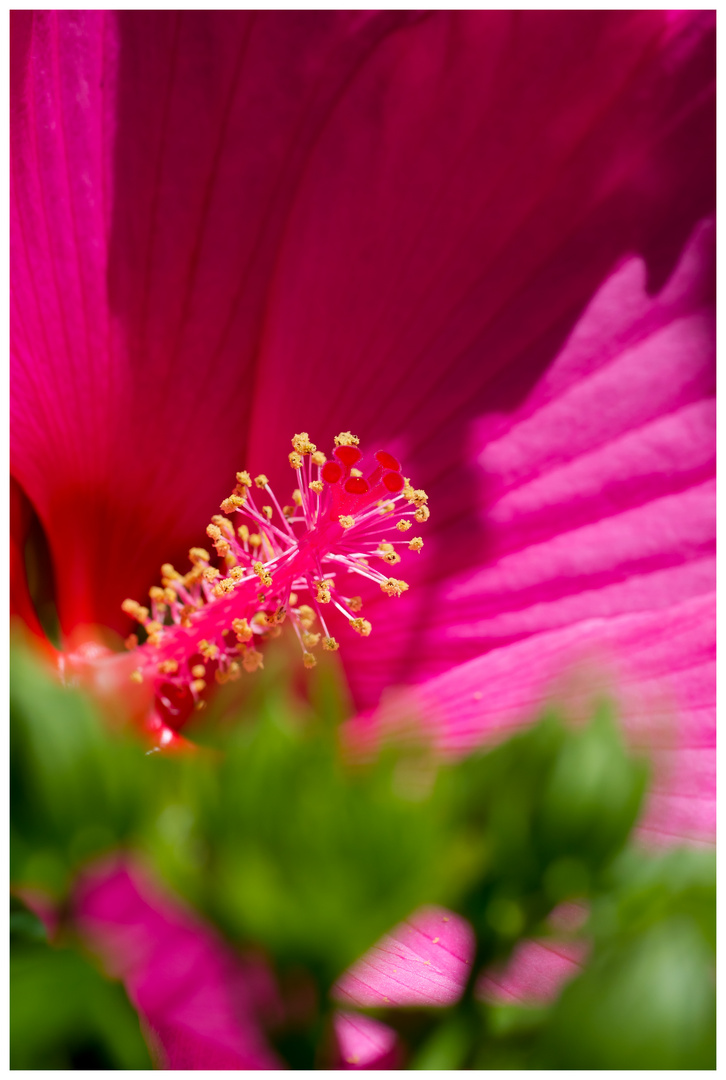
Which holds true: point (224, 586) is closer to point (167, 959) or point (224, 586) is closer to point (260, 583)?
point (260, 583)

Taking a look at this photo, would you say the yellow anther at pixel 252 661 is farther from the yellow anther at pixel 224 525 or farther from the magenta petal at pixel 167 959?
the magenta petal at pixel 167 959

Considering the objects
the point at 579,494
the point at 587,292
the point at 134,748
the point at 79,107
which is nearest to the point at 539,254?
the point at 587,292

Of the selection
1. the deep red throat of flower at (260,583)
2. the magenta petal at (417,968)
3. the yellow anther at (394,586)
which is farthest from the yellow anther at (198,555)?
the magenta petal at (417,968)

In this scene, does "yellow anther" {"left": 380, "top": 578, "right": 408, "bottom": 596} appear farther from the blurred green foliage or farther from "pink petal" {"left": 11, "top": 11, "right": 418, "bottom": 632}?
the blurred green foliage

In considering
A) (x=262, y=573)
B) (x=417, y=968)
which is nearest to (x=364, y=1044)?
(x=417, y=968)

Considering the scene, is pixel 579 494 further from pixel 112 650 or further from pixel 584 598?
pixel 112 650

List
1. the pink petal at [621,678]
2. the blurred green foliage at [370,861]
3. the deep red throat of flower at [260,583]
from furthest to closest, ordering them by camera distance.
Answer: the deep red throat of flower at [260,583], the pink petal at [621,678], the blurred green foliage at [370,861]
